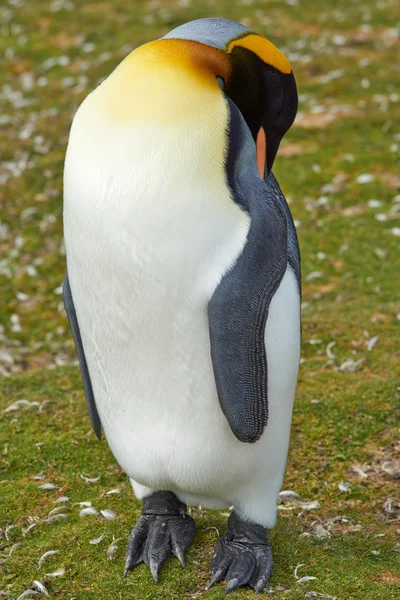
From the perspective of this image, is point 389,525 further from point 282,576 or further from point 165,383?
point 165,383

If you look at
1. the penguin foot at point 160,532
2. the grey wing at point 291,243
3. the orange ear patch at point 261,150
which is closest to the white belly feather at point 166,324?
the grey wing at point 291,243

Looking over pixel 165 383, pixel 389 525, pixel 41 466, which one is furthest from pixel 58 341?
pixel 165 383

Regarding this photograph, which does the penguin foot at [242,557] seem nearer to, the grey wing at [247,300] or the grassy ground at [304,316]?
the grassy ground at [304,316]

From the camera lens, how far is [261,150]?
3674 mm

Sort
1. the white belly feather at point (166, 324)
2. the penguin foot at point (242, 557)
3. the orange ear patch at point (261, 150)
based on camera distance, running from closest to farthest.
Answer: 1. the white belly feather at point (166, 324)
2. the orange ear patch at point (261, 150)
3. the penguin foot at point (242, 557)

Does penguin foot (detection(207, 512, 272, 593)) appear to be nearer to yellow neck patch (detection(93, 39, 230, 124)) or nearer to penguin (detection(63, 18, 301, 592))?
penguin (detection(63, 18, 301, 592))

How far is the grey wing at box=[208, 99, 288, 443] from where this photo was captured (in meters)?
3.28

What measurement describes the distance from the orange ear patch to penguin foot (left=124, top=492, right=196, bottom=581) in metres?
1.42

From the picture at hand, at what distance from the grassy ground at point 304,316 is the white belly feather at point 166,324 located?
0.50 meters

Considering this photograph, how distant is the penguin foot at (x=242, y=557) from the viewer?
146 inches

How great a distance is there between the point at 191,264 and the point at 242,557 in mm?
1263

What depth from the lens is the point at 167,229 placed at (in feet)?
10.7

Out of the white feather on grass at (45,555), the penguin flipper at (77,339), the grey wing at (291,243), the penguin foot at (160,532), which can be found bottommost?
the white feather on grass at (45,555)

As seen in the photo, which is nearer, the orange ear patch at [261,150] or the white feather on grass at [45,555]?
the orange ear patch at [261,150]
